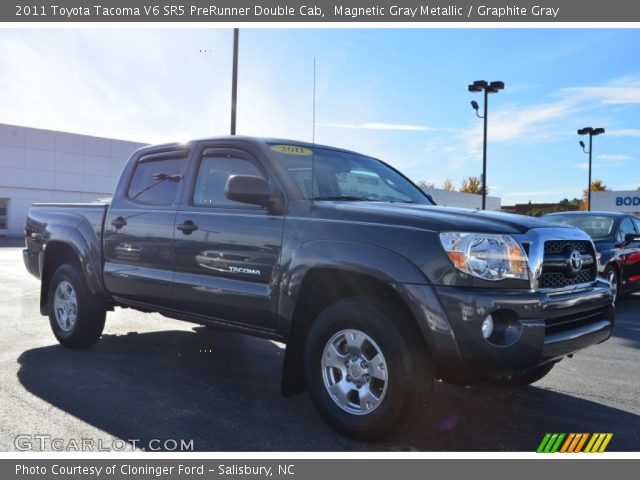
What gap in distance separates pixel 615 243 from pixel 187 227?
7427 mm

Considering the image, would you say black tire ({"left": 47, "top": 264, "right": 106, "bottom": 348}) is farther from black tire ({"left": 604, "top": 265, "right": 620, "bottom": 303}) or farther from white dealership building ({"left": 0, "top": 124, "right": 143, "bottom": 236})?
white dealership building ({"left": 0, "top": 124, "right": 143, "bottom": 236})

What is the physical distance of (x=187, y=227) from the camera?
4668 millimetres

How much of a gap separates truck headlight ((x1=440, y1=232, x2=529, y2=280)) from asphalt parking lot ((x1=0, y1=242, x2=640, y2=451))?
107 cm

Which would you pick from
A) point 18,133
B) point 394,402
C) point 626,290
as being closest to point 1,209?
point 18,133

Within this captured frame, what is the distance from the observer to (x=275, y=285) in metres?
4.03

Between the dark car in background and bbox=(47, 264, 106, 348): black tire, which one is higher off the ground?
the dark car in background

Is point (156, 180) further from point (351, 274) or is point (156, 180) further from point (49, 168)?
point (49, 168)

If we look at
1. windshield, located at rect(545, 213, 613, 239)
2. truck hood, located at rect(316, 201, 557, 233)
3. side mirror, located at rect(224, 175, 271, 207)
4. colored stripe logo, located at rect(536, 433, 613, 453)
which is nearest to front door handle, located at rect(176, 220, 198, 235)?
side mirror, located at rect(224, 175, 271, 207)

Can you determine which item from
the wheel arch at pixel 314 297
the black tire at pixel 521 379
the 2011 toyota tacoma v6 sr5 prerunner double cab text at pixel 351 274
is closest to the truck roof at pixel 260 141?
the 2011 toyota tacoma v6 sr5 prerunner double cab text at pixel 351 274

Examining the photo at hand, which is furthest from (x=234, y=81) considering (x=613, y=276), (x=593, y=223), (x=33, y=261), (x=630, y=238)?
(x=613, y=276)

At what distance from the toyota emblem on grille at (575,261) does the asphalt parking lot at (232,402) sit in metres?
1.06

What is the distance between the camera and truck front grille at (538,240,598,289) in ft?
11.9
